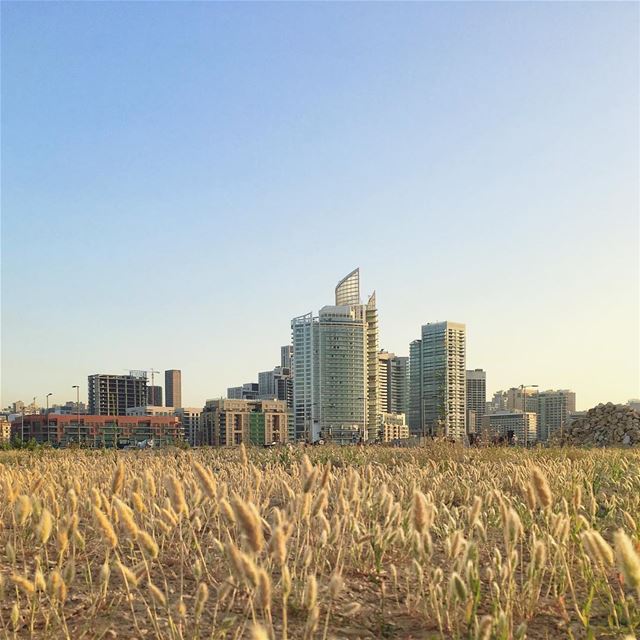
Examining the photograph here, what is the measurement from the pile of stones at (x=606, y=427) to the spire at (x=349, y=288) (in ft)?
449

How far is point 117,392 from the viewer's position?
16512 cm

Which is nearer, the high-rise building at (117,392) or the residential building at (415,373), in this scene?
the residential building at (415,373)

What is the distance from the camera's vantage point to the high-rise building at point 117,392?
547 ft

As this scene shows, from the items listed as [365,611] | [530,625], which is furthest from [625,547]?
[365,611]

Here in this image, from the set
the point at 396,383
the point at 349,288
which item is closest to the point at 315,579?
the point at 349,288

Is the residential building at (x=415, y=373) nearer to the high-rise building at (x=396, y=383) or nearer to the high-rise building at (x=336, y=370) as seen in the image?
the high-rise building at (x=336, y=370)

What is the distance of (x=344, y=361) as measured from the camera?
395 ft

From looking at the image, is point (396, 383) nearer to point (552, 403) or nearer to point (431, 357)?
point (552, 403)

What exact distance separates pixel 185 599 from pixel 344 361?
386 ft

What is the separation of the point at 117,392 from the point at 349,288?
6010 centimetres

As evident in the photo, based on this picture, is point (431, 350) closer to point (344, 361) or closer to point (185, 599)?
point (344, 361)

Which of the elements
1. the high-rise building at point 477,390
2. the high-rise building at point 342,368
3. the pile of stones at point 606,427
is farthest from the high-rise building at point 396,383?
the pile of stones at point 606,427

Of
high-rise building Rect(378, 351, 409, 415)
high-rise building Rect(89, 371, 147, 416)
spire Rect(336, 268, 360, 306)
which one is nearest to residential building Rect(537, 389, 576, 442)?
high-rise building Rect(378, 351, 409, 415)

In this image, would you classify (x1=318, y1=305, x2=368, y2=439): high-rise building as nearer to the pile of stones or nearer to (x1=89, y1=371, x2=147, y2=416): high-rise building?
(x1=89, y1=371, x2=147, y2=416): high-rise building
